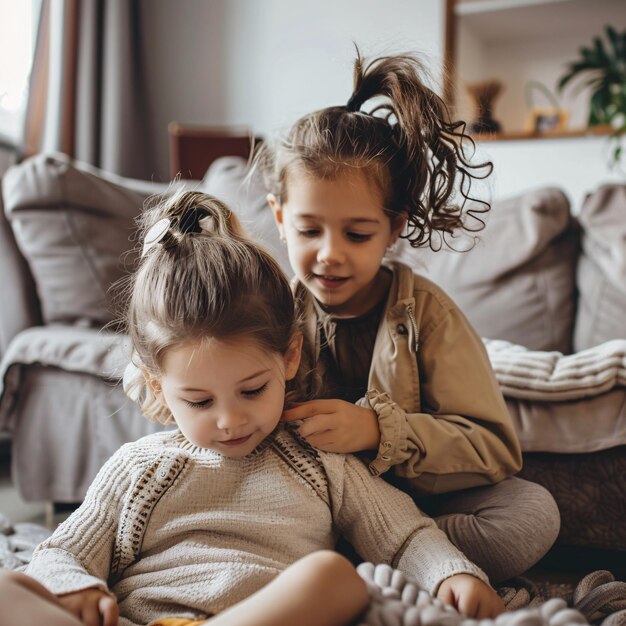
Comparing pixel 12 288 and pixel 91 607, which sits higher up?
pixel 12 288

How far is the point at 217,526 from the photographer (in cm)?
91

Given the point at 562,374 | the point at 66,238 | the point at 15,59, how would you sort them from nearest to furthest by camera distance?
the point at 562,374
the point at 66,238
the point at 15,59

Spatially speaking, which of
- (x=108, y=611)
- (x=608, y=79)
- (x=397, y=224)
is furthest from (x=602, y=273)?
(x=608, y=79)

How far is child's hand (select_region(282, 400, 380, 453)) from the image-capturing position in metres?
0.98

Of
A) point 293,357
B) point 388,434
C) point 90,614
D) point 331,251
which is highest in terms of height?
point 331,251

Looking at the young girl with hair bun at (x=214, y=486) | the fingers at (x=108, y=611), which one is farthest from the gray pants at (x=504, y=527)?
the fingers at (x=108, y=611)

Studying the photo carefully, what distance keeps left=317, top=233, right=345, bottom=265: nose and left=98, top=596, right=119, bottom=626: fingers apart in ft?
1.68

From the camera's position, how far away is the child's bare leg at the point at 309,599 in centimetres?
71

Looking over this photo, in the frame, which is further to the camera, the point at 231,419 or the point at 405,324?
the point at 405,324

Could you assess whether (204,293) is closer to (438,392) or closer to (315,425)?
(315,425)

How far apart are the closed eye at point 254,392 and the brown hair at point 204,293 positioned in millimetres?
45

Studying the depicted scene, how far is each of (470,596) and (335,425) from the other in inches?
10.2

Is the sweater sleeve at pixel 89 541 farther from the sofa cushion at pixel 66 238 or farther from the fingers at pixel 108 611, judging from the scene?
the sofa cushion at pixel 66 238

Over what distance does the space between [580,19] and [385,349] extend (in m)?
2.43
